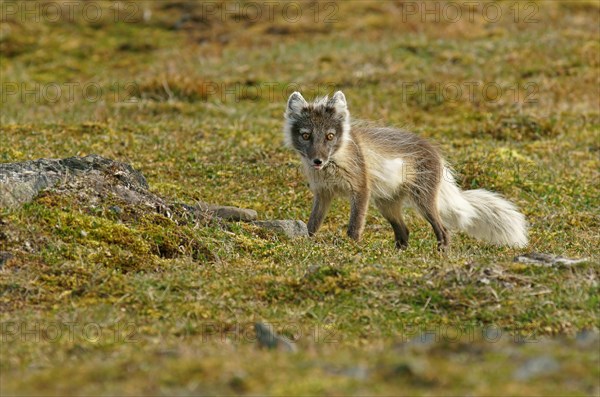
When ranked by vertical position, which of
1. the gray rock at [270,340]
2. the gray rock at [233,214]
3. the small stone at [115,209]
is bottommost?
the gray rock at [233,214]

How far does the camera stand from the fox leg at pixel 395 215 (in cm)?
1181

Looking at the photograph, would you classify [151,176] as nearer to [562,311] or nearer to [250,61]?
[562,311]

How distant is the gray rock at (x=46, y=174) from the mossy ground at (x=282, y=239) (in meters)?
0.22

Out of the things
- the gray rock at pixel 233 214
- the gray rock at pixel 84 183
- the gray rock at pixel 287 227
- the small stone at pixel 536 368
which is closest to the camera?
the small stone at pixel 536 368

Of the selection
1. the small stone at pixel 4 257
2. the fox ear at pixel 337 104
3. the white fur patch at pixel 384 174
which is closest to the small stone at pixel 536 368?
the small stone at pixel 4 257

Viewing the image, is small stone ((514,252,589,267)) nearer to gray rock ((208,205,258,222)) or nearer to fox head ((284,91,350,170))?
fox head ((284,91,350,170))

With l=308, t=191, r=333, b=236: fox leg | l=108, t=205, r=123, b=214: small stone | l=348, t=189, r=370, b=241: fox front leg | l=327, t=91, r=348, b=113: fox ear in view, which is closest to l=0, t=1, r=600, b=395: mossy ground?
l=108, t=205, r=123, b=214: small stone

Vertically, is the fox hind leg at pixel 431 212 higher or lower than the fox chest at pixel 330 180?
lower

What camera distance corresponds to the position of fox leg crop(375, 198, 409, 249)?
38.8ft

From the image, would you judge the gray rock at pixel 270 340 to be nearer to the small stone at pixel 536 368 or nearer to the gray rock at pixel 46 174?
the small stone at pixel 536 368

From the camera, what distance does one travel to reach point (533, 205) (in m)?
13.2

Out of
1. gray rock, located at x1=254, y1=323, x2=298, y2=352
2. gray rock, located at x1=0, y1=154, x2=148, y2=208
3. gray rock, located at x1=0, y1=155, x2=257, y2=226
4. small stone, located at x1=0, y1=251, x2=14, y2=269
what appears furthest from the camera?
gray rock, located at x1=0, y1=155, x2=257, y2=226

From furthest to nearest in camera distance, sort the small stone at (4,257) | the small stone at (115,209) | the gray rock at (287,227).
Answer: the gray rock at (287,227) < the small stone at (115,209) < the small stone at (4,257)

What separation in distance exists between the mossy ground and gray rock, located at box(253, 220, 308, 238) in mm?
276
